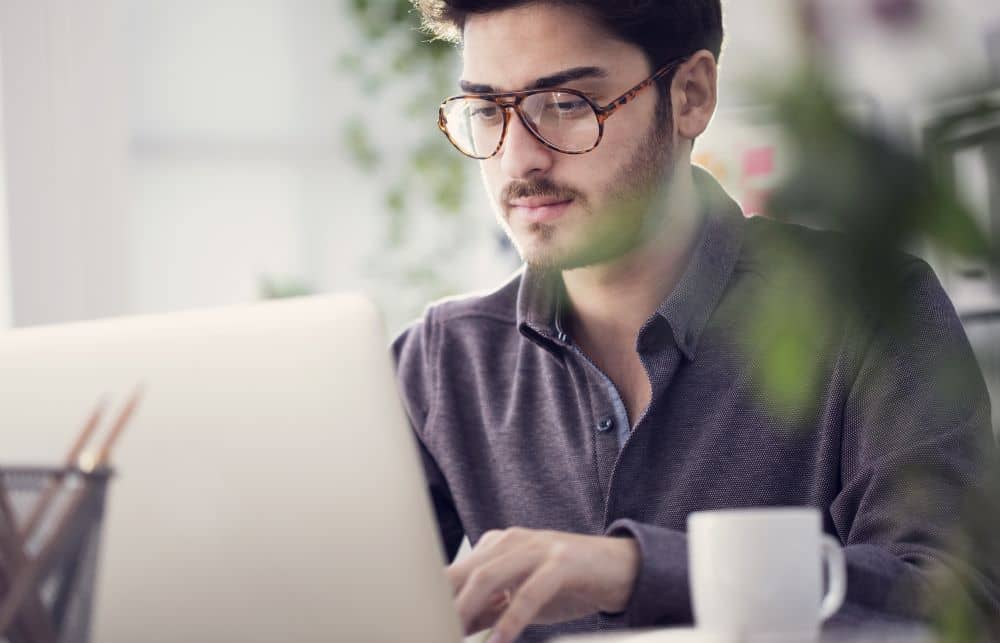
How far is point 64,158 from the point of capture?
247cm

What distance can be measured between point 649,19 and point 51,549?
1.22 metres

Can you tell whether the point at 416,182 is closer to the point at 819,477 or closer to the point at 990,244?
the point at 819,477

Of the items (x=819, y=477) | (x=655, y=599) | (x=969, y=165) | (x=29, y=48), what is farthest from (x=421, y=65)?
(x=969, y=165)

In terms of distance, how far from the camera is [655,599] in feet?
2.84

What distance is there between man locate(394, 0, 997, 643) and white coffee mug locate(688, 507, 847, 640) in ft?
1.59

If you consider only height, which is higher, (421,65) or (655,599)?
(421,65)

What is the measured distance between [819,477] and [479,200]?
8.58 feet

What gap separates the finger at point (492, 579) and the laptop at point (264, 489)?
0.50 ft

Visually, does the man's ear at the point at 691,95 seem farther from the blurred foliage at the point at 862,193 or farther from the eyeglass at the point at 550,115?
the blurred foliage at the point at 862,193

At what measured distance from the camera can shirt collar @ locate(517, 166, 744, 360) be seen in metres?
1.41

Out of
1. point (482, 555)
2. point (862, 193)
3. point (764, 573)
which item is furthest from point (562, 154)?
point (862, 193)

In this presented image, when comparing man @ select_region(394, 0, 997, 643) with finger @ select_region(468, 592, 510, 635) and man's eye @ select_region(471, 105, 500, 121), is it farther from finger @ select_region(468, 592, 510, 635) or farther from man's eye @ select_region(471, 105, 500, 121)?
finger @ select_region(468, 592, 510, 635)

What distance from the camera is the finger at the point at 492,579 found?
821mm

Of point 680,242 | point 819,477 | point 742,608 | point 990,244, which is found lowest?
point 819,477
